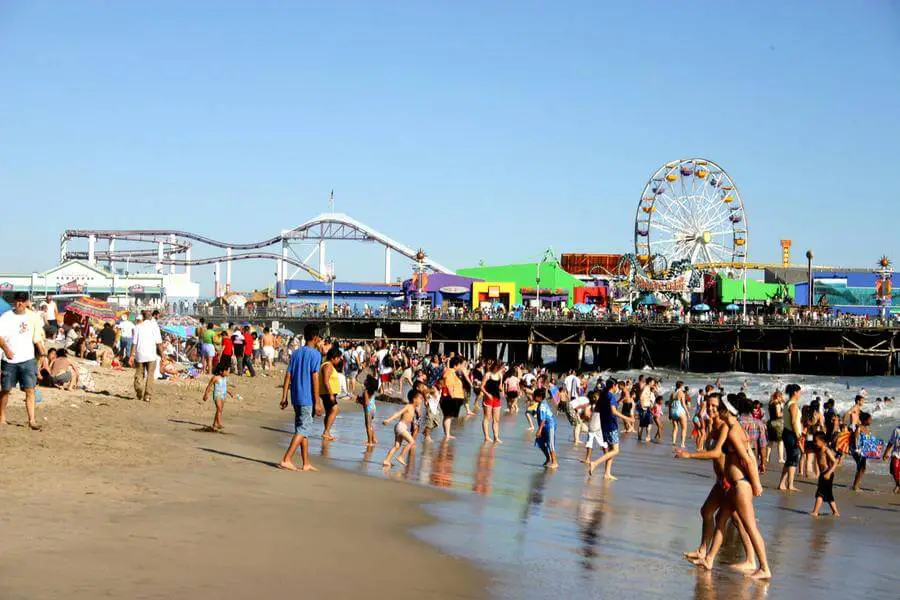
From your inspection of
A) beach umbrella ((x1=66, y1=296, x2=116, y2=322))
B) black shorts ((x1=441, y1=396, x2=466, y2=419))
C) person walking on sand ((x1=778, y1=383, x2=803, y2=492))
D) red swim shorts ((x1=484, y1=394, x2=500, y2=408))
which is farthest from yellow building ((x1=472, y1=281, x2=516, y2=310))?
person walking on sand ((x1=778, y1=383, x2=803, y2=492))

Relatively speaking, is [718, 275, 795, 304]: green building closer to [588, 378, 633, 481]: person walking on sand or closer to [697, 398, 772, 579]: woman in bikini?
[588, 378, 633, 481]: person walking on sand

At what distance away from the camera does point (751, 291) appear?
80312 millimetres

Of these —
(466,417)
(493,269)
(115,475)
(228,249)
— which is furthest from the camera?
(228,249)

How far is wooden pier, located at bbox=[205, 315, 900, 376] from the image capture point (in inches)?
2304

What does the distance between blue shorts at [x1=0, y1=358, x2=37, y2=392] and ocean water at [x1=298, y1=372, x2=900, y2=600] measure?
10.9ft

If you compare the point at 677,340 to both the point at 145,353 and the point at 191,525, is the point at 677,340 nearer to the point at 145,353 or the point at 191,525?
the point at 145,353

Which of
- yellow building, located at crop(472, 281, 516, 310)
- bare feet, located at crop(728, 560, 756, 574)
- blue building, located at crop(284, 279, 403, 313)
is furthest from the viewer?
blue building, located at crop(284, 279, 403, 313)

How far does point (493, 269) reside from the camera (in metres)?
83.2

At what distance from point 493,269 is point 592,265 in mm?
17349

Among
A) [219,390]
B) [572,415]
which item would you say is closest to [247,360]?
[572,415]

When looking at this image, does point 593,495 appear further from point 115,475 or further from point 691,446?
point 691,446

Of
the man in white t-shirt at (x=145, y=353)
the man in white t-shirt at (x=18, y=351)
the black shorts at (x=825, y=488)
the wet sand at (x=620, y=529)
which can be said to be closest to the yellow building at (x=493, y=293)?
the man in white t-shirt at (x=145, y=353)

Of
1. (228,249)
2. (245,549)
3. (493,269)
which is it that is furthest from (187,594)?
(228,249)

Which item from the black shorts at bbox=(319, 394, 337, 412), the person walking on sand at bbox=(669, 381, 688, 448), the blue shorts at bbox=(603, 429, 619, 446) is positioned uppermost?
the black shorts at bbox=(319, 394, 337, 412)
